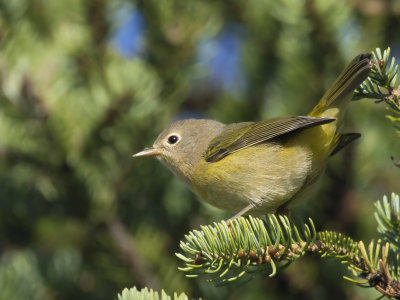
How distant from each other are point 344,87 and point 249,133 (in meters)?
0.90

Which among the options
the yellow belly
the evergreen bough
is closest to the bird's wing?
the yellow belly

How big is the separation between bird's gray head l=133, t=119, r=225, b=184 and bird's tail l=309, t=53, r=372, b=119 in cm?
101

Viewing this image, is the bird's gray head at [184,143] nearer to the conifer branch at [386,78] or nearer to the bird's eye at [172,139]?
the bird's eye at [172,139]

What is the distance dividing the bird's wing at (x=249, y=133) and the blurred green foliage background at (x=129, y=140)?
266 mm

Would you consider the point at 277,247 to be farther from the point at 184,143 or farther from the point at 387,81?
the point at 184,143

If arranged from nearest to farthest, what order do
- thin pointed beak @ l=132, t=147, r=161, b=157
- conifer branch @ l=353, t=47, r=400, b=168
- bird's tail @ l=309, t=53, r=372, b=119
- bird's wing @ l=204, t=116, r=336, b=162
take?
conifer branch @ l=353, t=47, r=400, b=168 → bird's tail @ l=309, t=53, r=372, b=119 → bird's wing @ l=204, t=116, r=336, b=162 → thin pointed beak @ l=132, t=147, r=161, b=157

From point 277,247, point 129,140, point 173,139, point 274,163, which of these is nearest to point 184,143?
point 173,139

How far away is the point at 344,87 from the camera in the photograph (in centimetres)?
260

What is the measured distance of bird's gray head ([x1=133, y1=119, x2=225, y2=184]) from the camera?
362 cm

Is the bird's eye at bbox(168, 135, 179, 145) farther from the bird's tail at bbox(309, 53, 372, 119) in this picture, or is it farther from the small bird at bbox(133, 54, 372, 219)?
the bird's tail at bbox(309, 53, 372, 119)

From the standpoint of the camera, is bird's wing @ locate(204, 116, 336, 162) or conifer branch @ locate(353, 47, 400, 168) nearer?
conifer branch @ locate(353, 47, 400, 168)

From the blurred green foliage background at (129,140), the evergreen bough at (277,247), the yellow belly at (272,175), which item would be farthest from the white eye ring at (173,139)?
the evergreen bough at (277,247)

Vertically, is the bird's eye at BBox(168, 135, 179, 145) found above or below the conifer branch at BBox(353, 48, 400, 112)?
above

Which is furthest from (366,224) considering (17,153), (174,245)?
(17,153)
